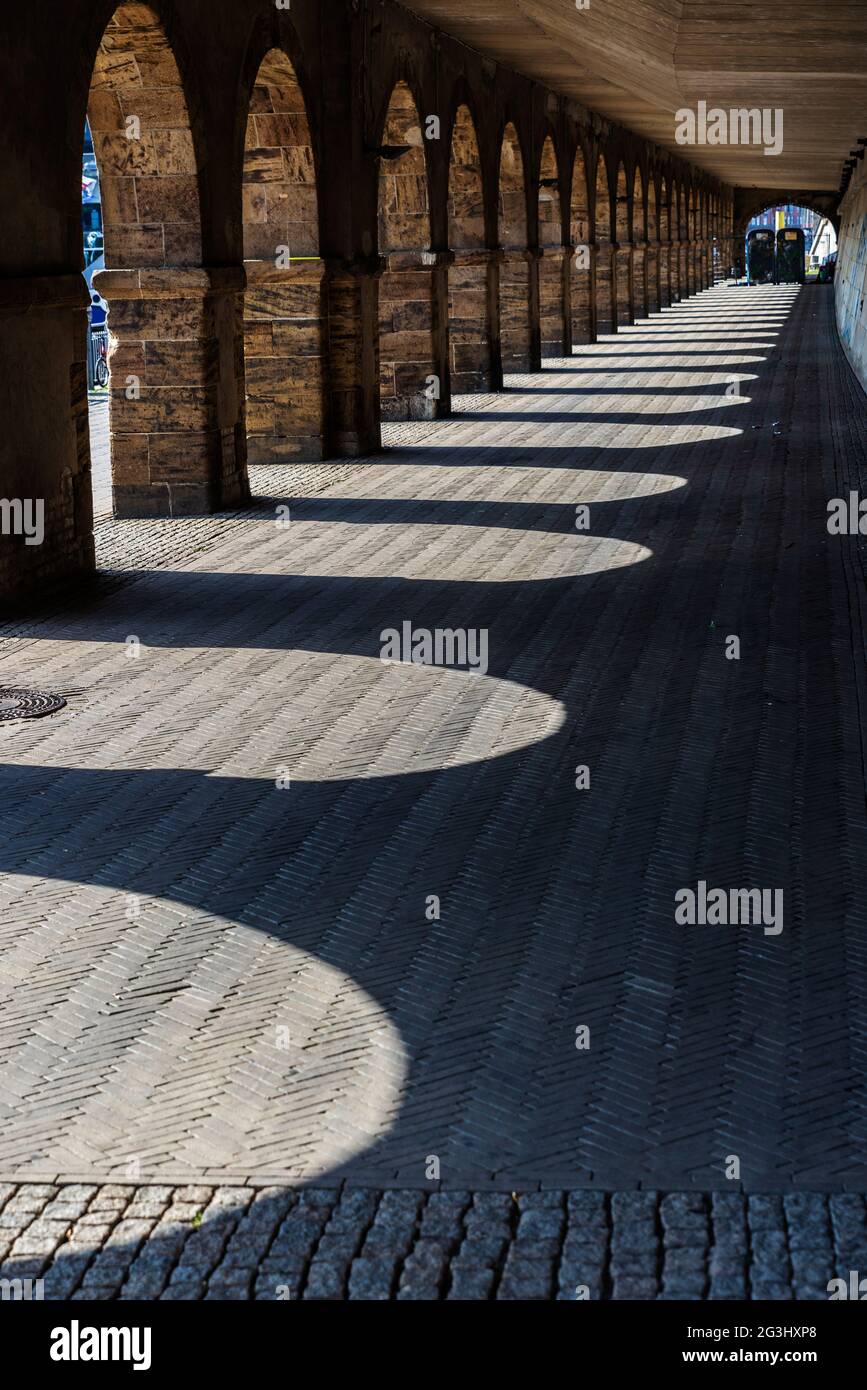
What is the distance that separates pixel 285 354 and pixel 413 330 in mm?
4947

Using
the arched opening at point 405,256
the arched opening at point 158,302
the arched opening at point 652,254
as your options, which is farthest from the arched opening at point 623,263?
the arched opening at point 158,302

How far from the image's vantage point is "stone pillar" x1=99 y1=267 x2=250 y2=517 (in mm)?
16469

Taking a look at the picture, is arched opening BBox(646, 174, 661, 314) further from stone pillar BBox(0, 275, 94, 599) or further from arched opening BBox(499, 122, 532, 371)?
stone pillar BBox(0, 275, 94, 599)

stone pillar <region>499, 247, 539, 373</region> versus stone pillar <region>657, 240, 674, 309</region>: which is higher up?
stone pillar <region>657, 240, 674, 309</region>

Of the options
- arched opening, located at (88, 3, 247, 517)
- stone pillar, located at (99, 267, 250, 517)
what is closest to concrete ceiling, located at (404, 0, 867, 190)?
arched opening, located at (88, 3, 247, 517)

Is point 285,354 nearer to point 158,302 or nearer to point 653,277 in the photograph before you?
point 158,302

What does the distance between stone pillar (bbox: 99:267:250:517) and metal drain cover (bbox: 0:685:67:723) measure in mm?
6693

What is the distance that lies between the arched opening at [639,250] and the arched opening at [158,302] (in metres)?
33.8

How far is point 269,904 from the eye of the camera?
7160 mm

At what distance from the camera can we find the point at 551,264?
37.2 m

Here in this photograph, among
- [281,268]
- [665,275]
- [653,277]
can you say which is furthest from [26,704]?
[665,275]

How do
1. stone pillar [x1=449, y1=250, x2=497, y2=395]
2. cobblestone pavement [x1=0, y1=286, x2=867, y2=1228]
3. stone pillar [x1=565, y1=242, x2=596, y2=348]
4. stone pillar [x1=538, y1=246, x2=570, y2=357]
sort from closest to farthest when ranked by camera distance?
cobblestone pavement [x1=0, y1=286, x2=867, y2=1228]
stone pillar [x1=449, y1=250, x2=497, y2=395]
stone pillar [x1=538, y1=246, x2=570, y2=357]
stone pillar [x1=565, y1=242, x2=596, y2=348]

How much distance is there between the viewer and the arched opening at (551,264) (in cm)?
3616
